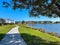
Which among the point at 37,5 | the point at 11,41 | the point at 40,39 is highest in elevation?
the point at 37,5

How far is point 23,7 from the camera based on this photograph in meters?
16.3

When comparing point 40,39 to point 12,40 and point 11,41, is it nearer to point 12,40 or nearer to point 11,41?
point 12,40

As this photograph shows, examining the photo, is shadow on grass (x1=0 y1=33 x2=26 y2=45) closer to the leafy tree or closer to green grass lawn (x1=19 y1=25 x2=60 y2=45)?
green grass lawn (x1=19 y1=25 x2=60 y2=45)

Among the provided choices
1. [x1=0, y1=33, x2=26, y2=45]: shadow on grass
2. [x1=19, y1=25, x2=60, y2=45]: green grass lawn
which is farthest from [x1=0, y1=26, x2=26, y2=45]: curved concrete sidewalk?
[x1=19, y1=25, x2=60, y2=45]: green grass lawn

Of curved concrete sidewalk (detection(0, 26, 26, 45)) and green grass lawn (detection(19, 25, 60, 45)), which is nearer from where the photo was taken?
curved concrete sidewalk (detection(0, 26, 26, 45))

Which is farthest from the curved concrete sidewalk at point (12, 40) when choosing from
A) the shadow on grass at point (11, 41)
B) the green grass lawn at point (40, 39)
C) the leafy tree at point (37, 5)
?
the leafy tree at point (37, 5)

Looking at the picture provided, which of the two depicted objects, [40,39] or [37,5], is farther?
[40,39]

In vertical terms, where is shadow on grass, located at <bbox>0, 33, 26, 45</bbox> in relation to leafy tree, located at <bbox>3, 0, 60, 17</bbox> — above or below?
below

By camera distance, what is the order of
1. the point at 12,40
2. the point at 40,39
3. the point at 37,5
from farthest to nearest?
the point at 40,39
the point at 12,40
the point at 37,5

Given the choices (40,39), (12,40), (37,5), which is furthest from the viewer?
(40,39)

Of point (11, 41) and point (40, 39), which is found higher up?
point (11, 41)

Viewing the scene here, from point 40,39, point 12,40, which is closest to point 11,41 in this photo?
point 12,40

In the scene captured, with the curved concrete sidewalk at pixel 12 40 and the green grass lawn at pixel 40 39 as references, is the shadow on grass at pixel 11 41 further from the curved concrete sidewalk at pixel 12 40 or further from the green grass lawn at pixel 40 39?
the green grass lawn at pixel 40 39

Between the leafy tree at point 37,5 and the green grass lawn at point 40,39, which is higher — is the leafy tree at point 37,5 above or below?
above
